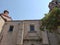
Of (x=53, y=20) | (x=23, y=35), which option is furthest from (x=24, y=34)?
(x=53, y=20)

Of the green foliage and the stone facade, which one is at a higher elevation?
the green foliage

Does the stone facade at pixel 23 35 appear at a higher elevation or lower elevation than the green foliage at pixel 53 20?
lower

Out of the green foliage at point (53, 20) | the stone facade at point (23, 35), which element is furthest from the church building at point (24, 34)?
the green foliage at point (53, 20)

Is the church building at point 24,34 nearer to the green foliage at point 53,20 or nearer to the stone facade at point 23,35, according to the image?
the stone facade at point 23,35

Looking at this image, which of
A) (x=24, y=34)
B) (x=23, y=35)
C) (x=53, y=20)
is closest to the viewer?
(x=53, y=20)

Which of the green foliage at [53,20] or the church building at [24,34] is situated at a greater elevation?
the green foliage at [53,20]

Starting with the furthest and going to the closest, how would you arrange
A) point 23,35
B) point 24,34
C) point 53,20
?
point 24,34 < point 23,35 < point 53,20

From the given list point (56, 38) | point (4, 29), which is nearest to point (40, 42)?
point (56, 38)

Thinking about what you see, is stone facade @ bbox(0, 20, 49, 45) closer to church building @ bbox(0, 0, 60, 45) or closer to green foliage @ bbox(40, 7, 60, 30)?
church building @ bbox(0, 0, 60, 45)

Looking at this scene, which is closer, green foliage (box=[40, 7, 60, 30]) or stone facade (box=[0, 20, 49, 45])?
green foliage (box=[40, 7, 60, 30])

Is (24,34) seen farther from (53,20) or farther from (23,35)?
(53,20)

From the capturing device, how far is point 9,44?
50.4ft

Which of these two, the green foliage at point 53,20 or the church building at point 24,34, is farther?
the church building at point 24,34

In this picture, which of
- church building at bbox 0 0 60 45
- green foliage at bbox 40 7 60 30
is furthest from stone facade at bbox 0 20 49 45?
green foliage at bbox 40 7 60 30
